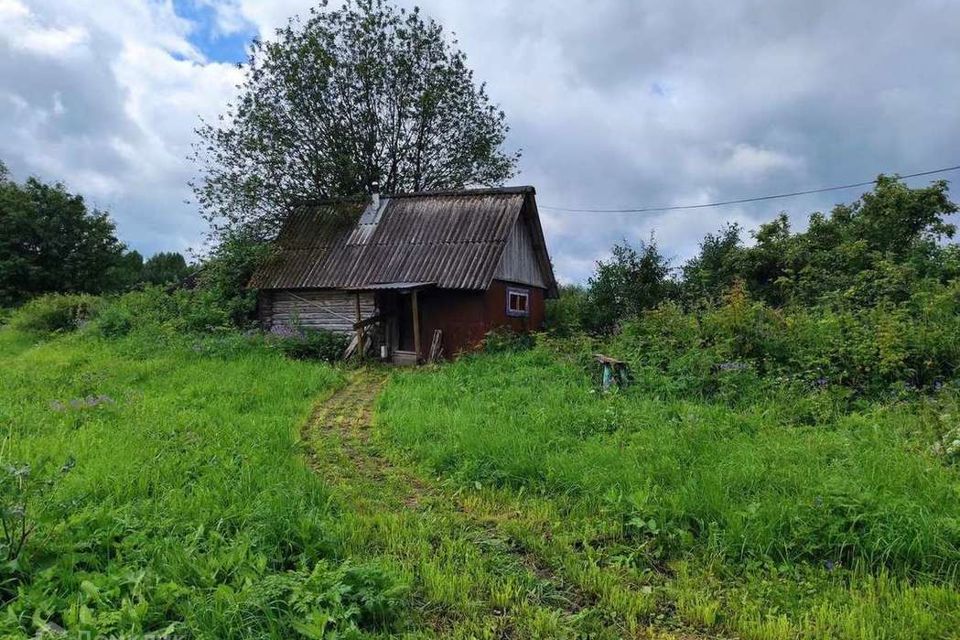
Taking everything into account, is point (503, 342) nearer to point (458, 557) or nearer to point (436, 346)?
point (436, 346)

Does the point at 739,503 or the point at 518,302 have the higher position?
the point at 518,302

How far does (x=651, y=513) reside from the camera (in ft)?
13.6

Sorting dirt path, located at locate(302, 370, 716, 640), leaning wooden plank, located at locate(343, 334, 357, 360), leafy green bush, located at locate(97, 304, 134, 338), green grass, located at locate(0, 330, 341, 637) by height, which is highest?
leafy green bush, located at locate(97, 304, 134, 338)

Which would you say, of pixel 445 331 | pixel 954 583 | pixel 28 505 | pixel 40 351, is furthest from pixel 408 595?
pixel 40 351

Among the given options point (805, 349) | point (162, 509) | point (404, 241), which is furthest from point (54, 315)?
point (805, 349)

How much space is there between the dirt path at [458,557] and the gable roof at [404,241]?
9123 mm

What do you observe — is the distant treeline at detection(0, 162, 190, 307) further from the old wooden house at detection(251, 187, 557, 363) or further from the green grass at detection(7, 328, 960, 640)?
the green grass at detection(7, 328, 960, 640)

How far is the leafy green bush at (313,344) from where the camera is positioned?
13.9 m

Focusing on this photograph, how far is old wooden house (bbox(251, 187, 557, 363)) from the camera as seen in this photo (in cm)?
A: 1464

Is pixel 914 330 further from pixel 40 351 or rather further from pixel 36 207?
pixel 36 207

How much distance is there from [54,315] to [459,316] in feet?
45.1

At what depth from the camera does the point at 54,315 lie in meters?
17.4

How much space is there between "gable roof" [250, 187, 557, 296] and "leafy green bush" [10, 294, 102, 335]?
592 centimetres

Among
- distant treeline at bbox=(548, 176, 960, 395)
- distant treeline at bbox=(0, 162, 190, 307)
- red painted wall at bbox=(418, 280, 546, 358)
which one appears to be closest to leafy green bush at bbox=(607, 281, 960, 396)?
distant treeline at bbox=(548, 176, 960, 395)
